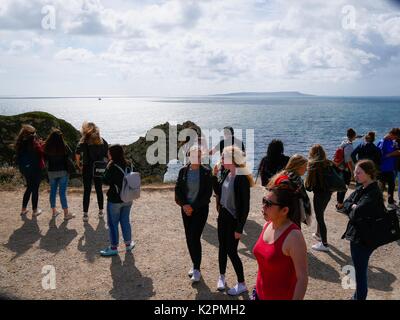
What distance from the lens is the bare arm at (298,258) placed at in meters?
3.24

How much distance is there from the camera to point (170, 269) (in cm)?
689

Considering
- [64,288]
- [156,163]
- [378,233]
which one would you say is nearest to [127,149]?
[156,163]

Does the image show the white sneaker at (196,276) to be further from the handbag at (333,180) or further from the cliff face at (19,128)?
the cliff face at (19,128)

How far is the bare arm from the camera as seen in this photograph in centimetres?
324

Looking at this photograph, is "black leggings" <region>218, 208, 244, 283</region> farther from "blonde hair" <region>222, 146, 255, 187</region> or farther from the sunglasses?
the sunglasses

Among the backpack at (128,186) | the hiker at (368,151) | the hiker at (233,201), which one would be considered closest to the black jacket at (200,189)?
the hiker at (233,201)

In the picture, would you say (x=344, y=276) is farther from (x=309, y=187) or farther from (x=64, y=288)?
(x=64, y=288)

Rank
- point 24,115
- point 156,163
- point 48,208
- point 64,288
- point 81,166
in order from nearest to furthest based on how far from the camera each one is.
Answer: point 64,288
point 81,166
point 48,208
point 24,115
point 156,163

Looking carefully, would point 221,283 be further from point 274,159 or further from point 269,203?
point 269,203

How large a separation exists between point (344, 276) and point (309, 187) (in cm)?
158

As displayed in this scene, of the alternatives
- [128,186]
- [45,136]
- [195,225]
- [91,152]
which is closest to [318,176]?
[195,225]

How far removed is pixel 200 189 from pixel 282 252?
2.81 meters
